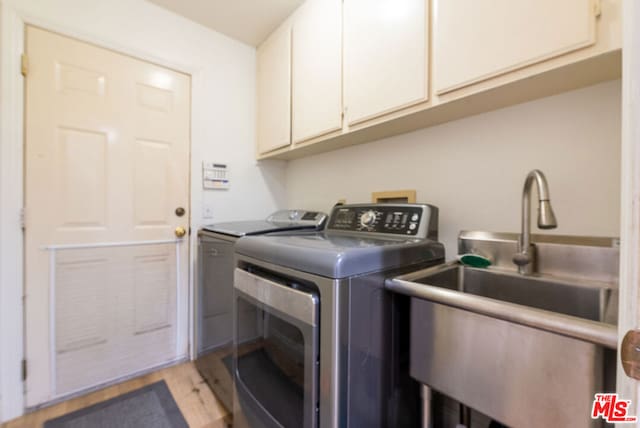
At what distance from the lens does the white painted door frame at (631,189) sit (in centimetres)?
37

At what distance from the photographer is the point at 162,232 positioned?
185cm

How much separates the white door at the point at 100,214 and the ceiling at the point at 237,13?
415 millimetres

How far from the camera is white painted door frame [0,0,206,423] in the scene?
4.45ft

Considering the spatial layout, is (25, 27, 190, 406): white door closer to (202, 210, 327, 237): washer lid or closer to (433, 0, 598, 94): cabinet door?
(202, 210, 327, 237): washer lid

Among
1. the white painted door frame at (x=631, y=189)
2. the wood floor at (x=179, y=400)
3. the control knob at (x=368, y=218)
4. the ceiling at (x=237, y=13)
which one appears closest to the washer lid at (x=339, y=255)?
the control knob at (x=368, y=218)

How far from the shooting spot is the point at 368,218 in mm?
1351

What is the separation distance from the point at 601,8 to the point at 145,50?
221cm

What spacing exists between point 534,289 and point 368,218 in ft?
2.29

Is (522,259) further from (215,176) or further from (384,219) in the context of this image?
(215,176)

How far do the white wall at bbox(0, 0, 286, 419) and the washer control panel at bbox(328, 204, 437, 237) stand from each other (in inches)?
39.4

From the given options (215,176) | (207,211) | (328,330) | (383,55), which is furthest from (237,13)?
(328,330)

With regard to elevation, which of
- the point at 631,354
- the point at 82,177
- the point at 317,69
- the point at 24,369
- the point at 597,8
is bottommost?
the point at 24,369

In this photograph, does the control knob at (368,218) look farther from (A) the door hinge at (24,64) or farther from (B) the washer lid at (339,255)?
(A) the door hinge at (24,64)

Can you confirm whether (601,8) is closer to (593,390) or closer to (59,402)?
(593,390)
